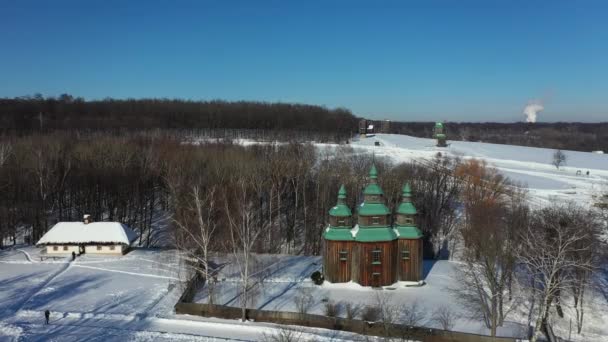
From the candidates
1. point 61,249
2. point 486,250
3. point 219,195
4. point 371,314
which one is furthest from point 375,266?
point 61,249

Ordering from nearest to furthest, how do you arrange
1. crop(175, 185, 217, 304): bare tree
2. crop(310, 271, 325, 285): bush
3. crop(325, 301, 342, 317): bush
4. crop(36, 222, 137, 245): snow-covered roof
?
1. crop(325, 301, 342, 317): bush
2. crop(175, 185, 217, 304): bare tree
3. crop(310, 271, 325, 285): bush
4. crop(36, 222, 137, 245): snow-covered roof

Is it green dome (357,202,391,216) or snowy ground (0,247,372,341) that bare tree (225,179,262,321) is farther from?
green dome (357,202,391,216)

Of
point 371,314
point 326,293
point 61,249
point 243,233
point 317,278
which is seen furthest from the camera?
point 61,249

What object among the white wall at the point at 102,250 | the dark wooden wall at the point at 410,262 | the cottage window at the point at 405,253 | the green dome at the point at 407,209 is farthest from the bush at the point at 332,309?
the white wall at the point at 102,250

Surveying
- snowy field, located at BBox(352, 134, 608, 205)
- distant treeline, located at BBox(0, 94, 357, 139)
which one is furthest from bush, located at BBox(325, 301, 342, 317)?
distant treeline, located at BBox(0, 94, 357, 139)

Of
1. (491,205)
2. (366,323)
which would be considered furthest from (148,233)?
(491,205)

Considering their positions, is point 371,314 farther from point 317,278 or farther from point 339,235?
point 339,235

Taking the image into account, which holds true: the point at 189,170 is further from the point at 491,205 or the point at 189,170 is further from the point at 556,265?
the point at 556,265
